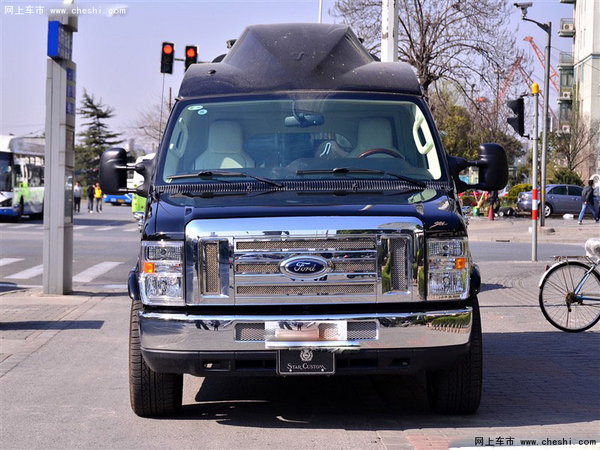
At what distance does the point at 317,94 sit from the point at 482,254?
1679 centimetres

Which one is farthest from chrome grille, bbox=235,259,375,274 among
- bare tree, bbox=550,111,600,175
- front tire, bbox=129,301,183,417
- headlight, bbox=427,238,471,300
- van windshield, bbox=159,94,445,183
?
bare tree, bbox=550,111,600,175

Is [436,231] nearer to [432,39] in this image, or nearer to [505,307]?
[505,307]

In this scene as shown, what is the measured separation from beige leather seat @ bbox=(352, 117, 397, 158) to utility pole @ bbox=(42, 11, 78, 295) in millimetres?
7714

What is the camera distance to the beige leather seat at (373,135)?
7250 mm

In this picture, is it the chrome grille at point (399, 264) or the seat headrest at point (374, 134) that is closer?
the chrome grille at point (399, 264)

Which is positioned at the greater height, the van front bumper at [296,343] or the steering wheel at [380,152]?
the steering wheel at [380,152]

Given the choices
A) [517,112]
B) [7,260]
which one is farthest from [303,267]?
[7,260]

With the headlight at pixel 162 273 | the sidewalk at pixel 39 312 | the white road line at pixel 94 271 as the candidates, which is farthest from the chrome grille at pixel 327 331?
the white road line at pixel 94 271

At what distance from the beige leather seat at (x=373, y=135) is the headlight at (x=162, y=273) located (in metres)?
1.72

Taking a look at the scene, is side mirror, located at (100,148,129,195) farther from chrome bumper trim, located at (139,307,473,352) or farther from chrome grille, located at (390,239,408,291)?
chrome grille, located at (390,239,408,291)

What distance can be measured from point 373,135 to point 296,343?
1.94 m

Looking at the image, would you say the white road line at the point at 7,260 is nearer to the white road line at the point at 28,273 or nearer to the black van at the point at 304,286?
the white road line at the point at 28,273

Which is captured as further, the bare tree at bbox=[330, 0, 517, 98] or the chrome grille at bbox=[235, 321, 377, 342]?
the bare tree at bbox=[330, 0, 517, 98]

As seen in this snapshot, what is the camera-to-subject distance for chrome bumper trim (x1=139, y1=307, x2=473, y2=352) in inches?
237
